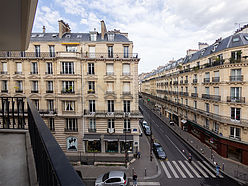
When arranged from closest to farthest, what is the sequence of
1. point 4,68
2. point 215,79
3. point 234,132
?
point 234,132, point 4,68, point 215,79

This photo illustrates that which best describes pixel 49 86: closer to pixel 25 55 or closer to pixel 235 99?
pixel 25 55

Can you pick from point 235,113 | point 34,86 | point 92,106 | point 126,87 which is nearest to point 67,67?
point 34,86

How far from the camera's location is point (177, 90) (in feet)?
118

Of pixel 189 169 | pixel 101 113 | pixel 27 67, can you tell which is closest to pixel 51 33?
Answer: pixel 27 67

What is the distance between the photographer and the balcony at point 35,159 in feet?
3.31

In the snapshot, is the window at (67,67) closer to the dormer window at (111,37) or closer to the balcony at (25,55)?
the balcony at (25,55)

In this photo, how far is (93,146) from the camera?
21.1 m

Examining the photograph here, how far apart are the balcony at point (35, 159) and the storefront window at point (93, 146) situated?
16.8m

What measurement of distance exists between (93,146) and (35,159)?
19319 mm

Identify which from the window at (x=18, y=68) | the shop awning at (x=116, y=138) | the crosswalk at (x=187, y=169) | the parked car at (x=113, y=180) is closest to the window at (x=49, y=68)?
the window at (x=18, y=68)

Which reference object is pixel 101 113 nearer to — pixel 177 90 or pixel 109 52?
pixel 109 52

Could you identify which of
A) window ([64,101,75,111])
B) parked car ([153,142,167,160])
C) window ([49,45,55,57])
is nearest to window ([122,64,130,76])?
window ([64,101,75,111])

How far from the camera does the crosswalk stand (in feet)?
53.9

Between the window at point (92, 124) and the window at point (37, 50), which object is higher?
the window at point (37, 50)
